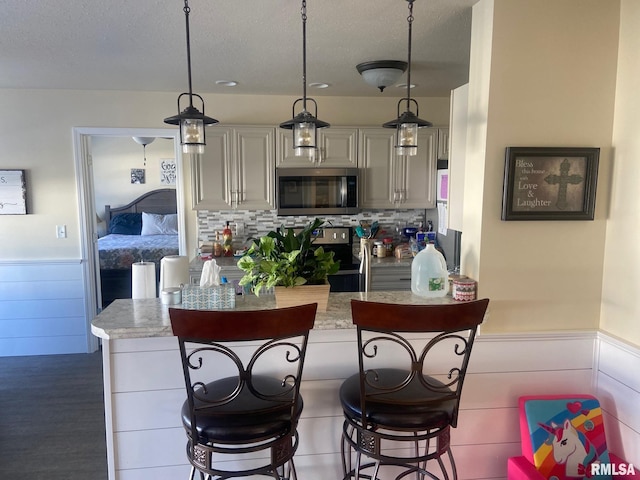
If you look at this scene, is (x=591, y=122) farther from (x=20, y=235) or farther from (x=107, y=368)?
(x=20, y=235)

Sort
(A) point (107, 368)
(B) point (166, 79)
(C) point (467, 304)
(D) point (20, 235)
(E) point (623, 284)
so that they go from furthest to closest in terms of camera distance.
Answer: (D) point (20, 235) < (B) point (166, 79) < (E) point (623, 284) < (A) point (107, 368) < (C) point (467, 304)

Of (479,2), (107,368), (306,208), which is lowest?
(107,368)

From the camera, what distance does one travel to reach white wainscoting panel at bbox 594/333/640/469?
1789mm

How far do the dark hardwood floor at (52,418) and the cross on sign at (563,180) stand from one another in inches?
103


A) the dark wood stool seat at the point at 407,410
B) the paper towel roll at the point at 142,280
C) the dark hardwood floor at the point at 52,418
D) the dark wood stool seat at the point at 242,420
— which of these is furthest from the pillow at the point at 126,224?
the dark wood stool seat at the point at 407,410

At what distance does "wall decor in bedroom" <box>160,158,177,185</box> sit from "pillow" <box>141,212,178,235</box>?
0.64 metres

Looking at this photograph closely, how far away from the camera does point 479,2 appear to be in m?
1.91

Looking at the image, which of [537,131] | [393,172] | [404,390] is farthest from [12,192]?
[537,131]

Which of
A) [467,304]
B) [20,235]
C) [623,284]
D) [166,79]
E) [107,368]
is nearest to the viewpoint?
[467,304]

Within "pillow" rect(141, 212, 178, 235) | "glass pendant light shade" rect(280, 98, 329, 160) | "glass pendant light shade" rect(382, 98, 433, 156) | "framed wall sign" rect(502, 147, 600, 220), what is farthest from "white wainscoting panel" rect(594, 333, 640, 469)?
"pillow" rect(141, 212, 178, 235)

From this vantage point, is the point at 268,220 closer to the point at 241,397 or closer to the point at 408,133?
the point at 408,133

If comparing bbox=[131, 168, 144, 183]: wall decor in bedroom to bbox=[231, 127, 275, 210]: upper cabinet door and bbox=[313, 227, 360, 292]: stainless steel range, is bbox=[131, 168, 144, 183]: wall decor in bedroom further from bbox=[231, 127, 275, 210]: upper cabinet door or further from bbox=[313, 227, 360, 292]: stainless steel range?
bbox=[313, 227, 360, 292]: stainless steel range

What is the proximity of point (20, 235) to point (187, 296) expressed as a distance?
2877 mm

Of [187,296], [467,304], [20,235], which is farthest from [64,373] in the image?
[467,304]
